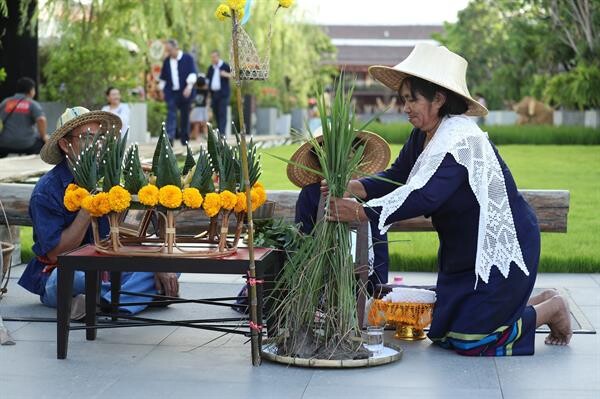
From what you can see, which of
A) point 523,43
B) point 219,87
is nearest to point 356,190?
point 219,87

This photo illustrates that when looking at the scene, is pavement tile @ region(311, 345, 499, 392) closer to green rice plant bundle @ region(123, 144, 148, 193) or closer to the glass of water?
the glass of water

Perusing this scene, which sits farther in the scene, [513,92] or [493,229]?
[513,92]

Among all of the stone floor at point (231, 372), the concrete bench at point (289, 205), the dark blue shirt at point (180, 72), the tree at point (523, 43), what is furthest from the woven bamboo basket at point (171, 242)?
the tree at point (523, 43)

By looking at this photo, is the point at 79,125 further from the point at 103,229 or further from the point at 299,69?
the point at 299,69

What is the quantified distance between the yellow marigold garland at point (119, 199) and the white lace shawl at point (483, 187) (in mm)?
1166

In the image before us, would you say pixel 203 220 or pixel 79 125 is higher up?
pixel 79 125

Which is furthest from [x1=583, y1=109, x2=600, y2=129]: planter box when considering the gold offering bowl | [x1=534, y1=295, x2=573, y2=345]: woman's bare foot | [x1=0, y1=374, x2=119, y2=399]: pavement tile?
[x1=0, y1=374, x2=119, y2=399]: pavement tile

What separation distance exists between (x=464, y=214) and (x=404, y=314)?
25.1 inches

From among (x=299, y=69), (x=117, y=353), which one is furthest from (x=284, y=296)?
(x=299, y=69)

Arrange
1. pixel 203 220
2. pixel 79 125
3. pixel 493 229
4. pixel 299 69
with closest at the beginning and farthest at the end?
1. pixel 493 229
2. pixel 79 125
3. pixel 203 220
4. pixel 299 69

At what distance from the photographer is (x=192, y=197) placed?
583 cm

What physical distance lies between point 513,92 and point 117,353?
124 feet

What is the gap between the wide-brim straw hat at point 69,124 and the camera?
22.4 feet

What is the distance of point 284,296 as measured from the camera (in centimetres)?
634
